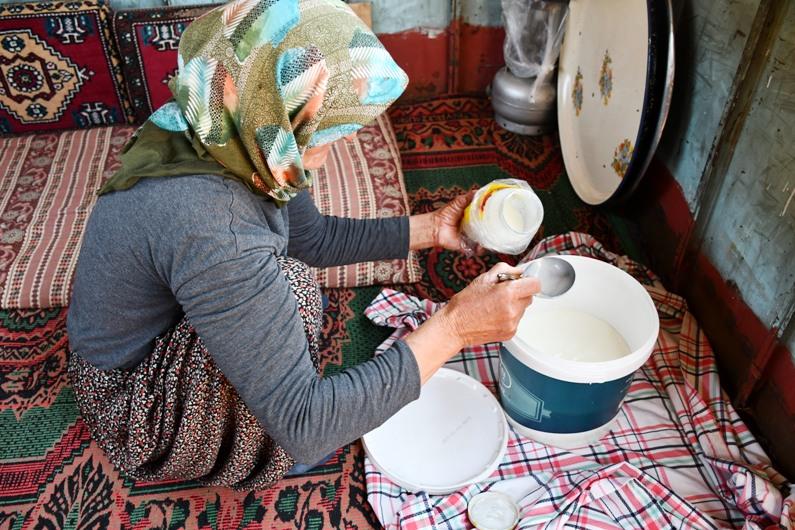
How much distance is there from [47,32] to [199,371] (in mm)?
1758

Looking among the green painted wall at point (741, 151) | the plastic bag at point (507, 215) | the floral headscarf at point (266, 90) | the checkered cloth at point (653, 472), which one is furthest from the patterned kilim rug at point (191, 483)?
the floral headscarf at point (266, 90)

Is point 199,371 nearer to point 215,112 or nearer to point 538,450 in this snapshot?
point 215,112

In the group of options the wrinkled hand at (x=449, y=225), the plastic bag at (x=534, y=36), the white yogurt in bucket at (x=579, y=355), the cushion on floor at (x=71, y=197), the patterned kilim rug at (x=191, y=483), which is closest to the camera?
the white yogurt in bucket at (x=579, y=355)

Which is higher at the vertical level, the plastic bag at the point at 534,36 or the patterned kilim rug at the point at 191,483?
the plastic bag at the point at 534,36

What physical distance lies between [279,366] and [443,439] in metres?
0.59

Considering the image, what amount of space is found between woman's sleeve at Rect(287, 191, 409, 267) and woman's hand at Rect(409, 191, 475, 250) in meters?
0.02

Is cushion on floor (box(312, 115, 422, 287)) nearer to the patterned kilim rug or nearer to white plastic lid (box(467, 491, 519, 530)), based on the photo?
the patterned kilim rug

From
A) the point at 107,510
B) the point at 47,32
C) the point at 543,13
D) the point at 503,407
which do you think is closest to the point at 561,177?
the point at 543,13

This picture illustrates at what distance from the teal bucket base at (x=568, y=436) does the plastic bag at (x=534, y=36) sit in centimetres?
134

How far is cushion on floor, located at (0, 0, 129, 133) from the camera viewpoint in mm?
2266

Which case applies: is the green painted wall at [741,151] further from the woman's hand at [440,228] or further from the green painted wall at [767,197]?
the woman's hand at [440,228]

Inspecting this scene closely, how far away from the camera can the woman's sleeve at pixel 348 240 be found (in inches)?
59.8

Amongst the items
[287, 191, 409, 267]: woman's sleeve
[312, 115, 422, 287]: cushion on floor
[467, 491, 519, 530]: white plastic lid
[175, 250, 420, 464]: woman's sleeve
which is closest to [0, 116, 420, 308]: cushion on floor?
[312, 115, 422, 287]: cushion on floor

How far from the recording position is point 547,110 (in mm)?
2400
